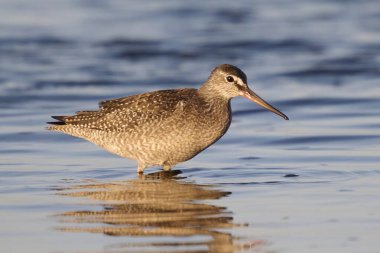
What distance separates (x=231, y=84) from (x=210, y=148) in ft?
4.93

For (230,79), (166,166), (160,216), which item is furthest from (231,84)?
(160,216)

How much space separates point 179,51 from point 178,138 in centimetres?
1033

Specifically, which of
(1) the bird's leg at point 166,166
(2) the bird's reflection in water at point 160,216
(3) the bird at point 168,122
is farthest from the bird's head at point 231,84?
(2) the bird's reflection in water at point 160,216

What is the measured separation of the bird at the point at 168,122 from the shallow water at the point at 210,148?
0.31 meters

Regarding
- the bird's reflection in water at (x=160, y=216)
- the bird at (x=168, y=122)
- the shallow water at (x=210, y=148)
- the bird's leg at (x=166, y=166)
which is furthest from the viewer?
the bird's leg at (x=166, y=166)

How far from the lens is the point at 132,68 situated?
19.5 meters

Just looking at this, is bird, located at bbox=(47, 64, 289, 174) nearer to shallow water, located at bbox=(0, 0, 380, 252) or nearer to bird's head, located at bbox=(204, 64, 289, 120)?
bird's head, located at bbox=(204, 64, 289, 120)

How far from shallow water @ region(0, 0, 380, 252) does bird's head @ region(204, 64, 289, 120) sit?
0.77m

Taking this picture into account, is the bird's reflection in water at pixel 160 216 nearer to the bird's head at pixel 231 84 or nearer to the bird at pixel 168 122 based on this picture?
the bird at pixel 168 122

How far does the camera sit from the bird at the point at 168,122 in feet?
35.1

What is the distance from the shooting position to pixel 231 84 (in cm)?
1110

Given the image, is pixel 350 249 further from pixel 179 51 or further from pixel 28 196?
pixel 179 51

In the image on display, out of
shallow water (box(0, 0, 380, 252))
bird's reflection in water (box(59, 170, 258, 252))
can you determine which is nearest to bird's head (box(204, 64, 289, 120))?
shallow water (box(0, 0, 380, 252))

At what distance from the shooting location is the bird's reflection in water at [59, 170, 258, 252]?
302 inches
